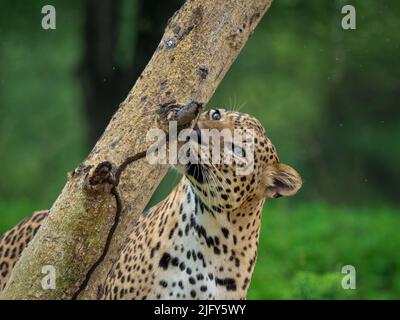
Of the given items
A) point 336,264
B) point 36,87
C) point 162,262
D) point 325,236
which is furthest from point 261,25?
point 162,262

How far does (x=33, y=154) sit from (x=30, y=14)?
397 inches

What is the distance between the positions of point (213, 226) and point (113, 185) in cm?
103

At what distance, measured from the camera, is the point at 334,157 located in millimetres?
21016

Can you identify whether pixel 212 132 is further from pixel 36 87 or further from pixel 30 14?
pixel 36 87

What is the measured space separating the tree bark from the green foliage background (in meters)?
3.26

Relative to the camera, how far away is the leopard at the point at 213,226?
6.27 metres

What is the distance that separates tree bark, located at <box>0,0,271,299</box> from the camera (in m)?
5.60
